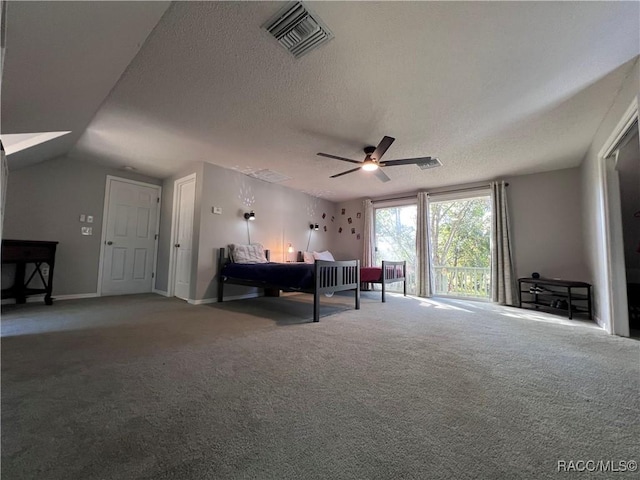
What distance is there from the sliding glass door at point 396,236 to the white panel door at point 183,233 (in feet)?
13.5

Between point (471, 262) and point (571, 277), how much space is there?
1659 mm

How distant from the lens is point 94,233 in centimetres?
429

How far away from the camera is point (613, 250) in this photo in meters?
2.71

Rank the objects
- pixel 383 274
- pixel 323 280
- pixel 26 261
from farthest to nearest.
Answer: pixel 383 274
pixel 26 261
pixel 323 280

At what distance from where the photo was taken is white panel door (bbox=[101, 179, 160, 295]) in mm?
4465

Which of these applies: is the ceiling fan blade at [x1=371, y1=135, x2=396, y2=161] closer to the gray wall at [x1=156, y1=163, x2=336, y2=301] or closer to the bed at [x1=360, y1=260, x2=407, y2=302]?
the bed at [x1=360, y1=260, x2=407, y2=302]

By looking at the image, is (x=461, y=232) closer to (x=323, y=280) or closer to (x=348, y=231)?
(x=348, y=231)

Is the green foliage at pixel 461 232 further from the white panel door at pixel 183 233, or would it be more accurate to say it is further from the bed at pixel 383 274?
the white panel door at pixel 183 233

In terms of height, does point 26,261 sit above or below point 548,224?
below

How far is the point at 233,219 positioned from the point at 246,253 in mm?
694

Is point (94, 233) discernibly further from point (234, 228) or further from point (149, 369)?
point (149, 369)

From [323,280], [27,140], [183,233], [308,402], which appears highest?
[27,140]

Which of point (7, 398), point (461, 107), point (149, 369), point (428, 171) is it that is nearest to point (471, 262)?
point (428, 171)

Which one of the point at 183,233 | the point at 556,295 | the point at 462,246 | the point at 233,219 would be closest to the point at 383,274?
the point at 462,246
